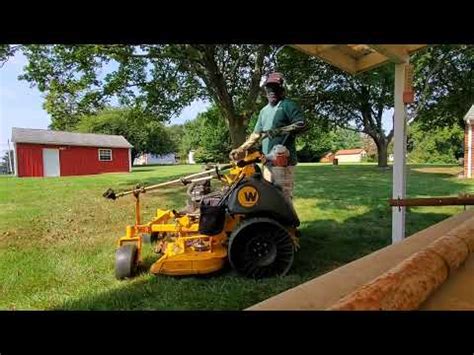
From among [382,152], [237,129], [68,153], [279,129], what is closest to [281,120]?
[279,129]

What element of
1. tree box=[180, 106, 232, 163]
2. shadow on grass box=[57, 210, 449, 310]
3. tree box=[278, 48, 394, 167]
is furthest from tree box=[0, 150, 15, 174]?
Result: tree box=[278, 48, 394, 167]

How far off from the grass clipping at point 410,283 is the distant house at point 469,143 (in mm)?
8776

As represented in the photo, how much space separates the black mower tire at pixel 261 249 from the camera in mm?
2230

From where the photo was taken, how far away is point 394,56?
8.57 feet

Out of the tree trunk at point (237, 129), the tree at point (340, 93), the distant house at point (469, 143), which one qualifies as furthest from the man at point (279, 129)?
the distant house at point (469, 143)

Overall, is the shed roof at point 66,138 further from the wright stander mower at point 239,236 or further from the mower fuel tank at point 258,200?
the mower fuel tank at point 258,200

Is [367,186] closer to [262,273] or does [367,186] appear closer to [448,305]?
[262,273]

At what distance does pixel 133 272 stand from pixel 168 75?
15.0ft

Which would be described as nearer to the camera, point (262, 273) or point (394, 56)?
point (262, 273)

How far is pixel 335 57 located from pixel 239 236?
5.64 ft

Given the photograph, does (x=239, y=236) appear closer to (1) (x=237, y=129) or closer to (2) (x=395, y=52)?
(2) (x=395, y=52)

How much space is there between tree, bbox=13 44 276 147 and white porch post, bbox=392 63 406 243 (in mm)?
2450

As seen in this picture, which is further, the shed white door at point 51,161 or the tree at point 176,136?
the shed white door at point 51,161
